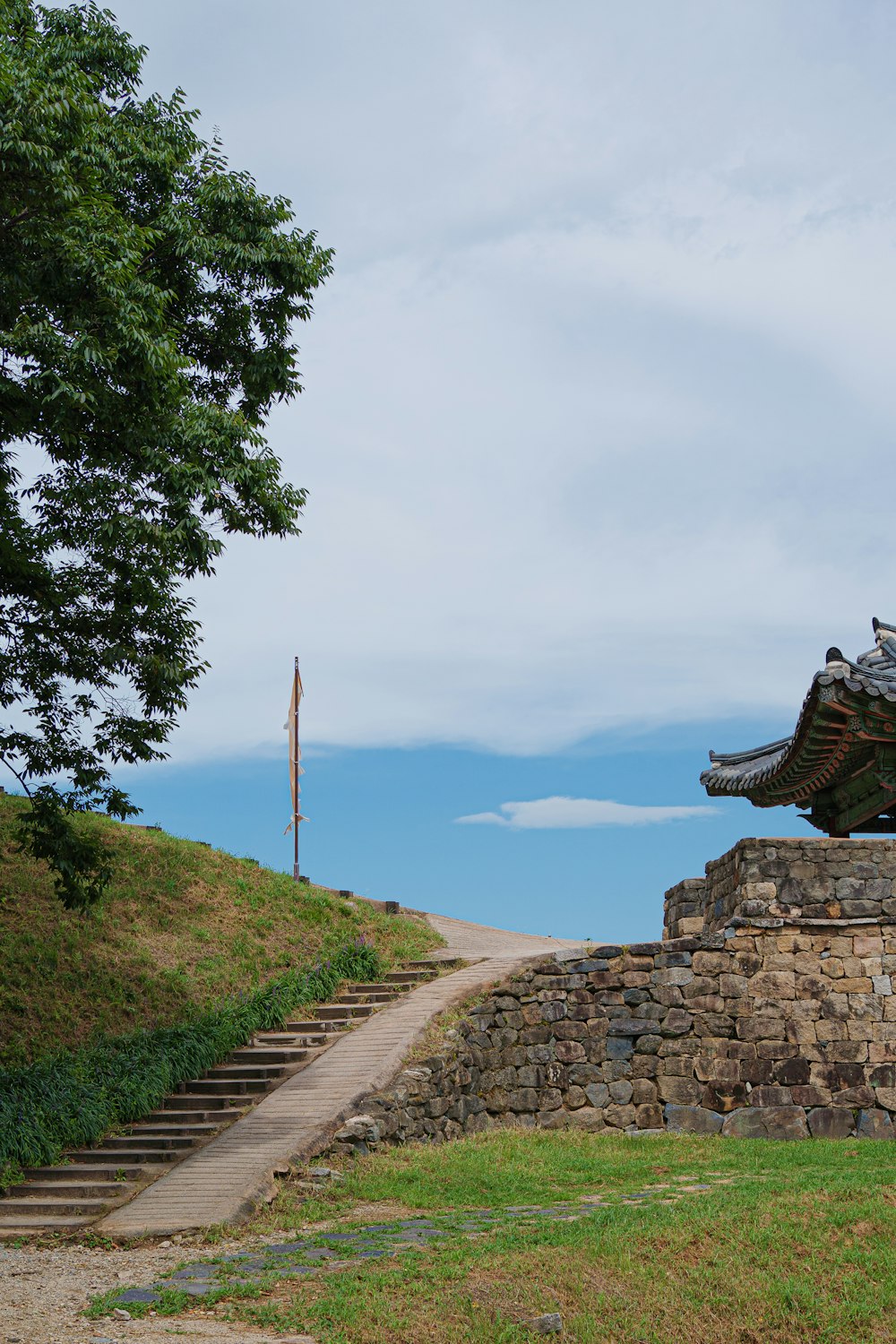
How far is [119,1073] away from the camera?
1479 centimetres

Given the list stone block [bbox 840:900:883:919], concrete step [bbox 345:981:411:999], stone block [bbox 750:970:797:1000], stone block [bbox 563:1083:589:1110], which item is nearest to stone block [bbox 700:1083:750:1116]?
stone block [bbox 750:970:797:1000]

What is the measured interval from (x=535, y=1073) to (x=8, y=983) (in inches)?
293

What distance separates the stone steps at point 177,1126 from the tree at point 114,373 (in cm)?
286

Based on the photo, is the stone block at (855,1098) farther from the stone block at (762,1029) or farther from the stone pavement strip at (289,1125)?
the stone pavement strip at (289,1125)

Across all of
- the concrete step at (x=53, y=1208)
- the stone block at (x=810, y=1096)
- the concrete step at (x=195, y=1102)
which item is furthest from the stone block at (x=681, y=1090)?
the concrete step at (x=53, y=1208)

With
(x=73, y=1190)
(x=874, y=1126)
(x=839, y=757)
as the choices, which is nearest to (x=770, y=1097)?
(x=874, y=1126)

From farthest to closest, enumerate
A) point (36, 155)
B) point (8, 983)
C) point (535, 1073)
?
1. point (8, 983)
2. point (535, 1073)
3. point (36, 155)

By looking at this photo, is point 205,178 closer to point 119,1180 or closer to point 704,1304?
point 119,1180

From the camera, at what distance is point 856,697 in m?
13.5

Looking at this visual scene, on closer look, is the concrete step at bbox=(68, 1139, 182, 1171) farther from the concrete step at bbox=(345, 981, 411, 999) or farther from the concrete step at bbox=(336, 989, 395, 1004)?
the concrete step at bbox=(345, 981, 411, 999)

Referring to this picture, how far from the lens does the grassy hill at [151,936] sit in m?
17.2

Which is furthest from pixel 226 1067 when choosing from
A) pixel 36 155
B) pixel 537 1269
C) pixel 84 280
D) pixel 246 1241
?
pixel 36 155

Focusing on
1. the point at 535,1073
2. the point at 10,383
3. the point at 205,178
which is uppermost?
the point at 205,178

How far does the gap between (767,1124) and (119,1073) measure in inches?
300
